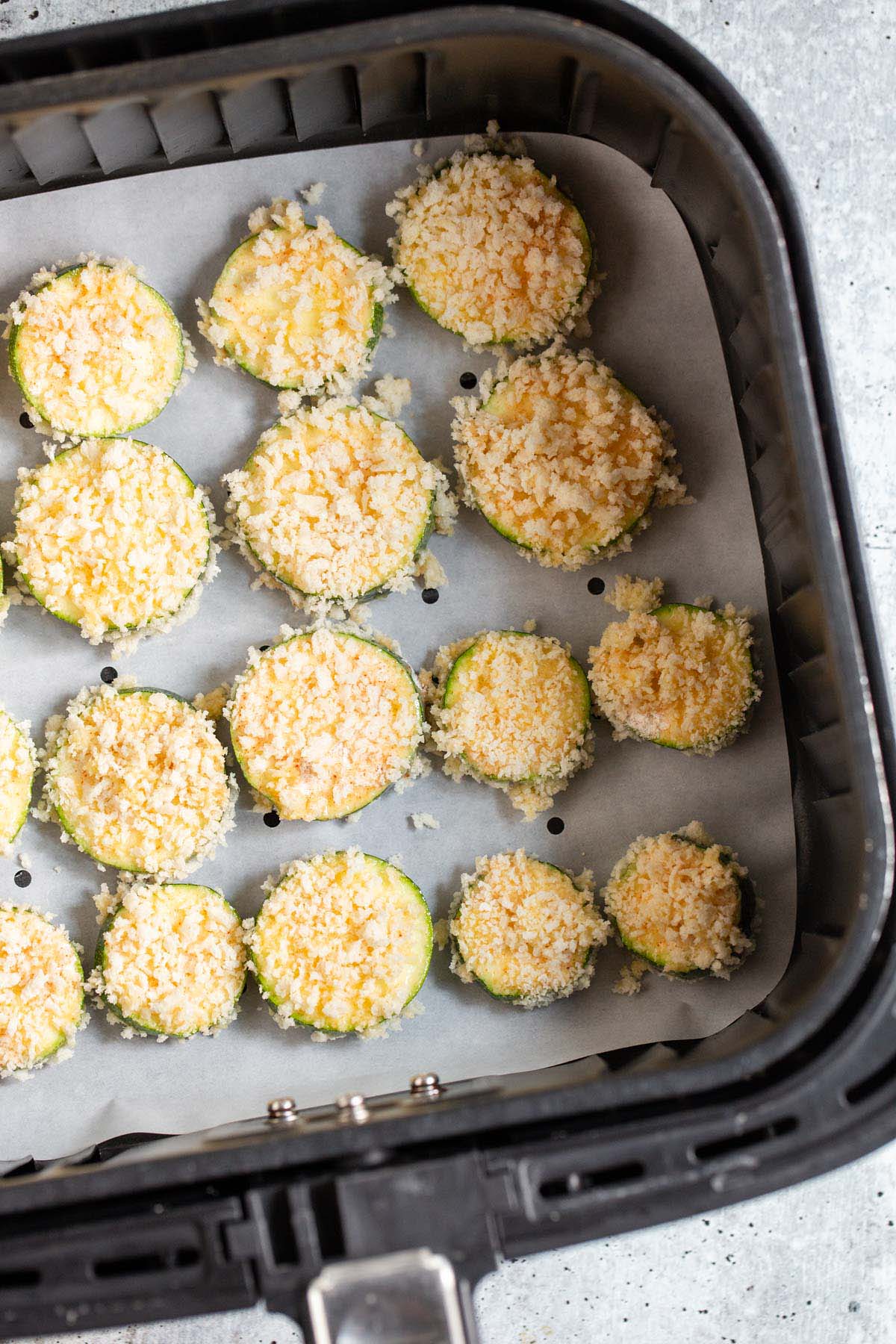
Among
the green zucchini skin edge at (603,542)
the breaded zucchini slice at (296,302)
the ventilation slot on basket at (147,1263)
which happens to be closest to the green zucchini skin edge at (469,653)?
the green zucchini skin edge at (603,542)

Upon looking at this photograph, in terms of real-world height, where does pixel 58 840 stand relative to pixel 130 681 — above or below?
below

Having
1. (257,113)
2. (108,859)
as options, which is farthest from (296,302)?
(108,859)

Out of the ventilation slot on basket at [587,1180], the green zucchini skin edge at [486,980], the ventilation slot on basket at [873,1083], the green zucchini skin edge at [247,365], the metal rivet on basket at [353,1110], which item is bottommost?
the ventilation slot on basket at [587,1180]

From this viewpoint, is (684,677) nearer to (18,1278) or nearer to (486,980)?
(486,980)

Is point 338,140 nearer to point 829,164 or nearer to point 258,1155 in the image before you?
point 829,164

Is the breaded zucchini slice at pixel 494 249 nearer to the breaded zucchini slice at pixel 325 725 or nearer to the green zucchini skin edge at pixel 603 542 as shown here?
the green zucchini skin edge at pixel 603 542

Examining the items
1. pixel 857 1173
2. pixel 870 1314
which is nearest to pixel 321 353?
pixel 857 1173
